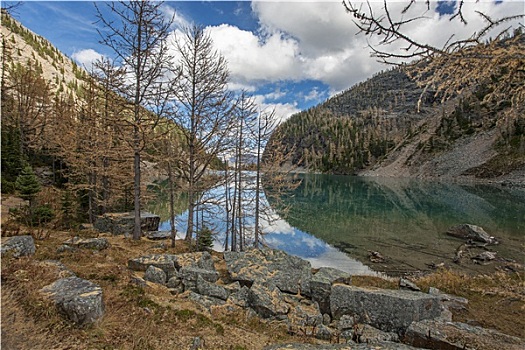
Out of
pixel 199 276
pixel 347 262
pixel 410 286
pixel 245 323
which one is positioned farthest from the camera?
pixel 347 262

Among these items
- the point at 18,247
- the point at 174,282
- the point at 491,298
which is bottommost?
the point at 491,298

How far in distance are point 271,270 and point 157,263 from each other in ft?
13.1

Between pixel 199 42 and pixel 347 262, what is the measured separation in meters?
16.6

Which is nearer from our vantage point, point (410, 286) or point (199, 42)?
point (410, 286)

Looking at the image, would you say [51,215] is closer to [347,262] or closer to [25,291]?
[25,291]

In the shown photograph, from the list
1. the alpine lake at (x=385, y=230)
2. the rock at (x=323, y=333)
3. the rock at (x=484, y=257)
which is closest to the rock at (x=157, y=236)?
the alpine lake at (x=385, y=230)

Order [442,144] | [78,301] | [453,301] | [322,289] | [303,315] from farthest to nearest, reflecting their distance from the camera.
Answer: [442,144]
[453,301]
[322,289]
[303,315]
[78,301]

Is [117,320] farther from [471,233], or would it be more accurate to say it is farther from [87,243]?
[471,233]

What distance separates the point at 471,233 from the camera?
2341 centimetres

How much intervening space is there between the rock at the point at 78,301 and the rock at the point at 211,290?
325 centimetres

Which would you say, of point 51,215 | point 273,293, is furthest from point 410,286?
point 51,215

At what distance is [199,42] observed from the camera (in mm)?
12656

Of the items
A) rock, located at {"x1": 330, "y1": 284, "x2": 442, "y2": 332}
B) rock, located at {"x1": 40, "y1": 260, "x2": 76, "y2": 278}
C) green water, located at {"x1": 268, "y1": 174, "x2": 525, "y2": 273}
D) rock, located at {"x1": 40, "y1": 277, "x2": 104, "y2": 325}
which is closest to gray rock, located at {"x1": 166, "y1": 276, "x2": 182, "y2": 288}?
rock, located at {"x1": 40, "y1": 260, "x2": 76, "y2": 278}

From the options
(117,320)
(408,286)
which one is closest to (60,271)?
(117,320)
